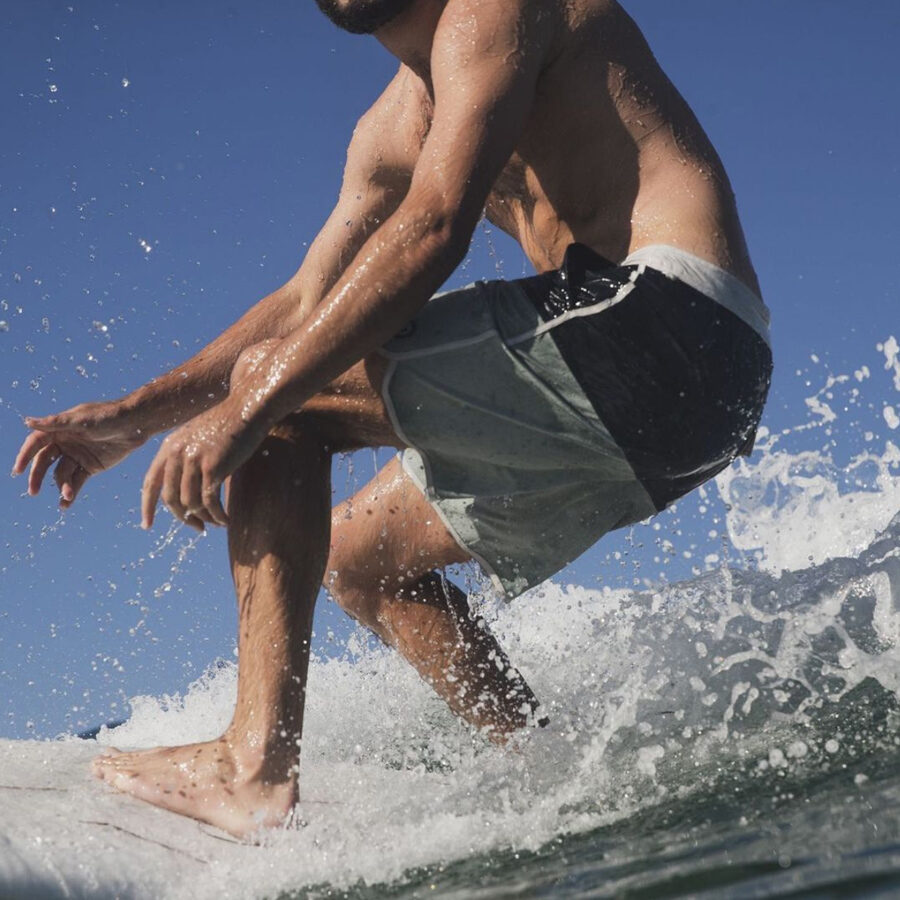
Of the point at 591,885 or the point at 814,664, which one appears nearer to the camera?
the point at 591,885

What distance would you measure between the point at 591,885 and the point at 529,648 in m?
2.05

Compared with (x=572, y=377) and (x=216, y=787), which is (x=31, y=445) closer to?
(x=216, y=787)

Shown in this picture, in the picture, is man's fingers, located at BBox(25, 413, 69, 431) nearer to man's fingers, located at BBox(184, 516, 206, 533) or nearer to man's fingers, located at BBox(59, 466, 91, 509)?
man's fingers, located at BBox(59, 466, 91, 509)

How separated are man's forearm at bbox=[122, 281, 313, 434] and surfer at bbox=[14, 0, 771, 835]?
0.04 ft

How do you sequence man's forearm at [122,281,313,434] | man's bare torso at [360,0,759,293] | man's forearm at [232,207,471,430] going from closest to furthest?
man's forearm at [232,207,471,430]
man's bare torso at [360,0,759,293]
man's forearm at [122,281,313,434]

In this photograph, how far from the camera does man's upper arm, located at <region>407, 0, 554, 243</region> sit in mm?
2477

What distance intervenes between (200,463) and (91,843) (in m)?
0.73

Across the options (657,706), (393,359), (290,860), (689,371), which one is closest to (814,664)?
(657,706)

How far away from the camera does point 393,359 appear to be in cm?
258

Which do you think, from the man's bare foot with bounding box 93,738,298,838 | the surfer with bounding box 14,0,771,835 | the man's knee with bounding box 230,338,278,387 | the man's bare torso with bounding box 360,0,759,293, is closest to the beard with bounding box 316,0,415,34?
the surfer with bounding box 14,0,771,835

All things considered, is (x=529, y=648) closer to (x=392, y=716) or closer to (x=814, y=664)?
(x=392, y=716)

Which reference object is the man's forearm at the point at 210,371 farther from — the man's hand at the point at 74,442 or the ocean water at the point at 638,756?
the ocean water at the point at 638,756

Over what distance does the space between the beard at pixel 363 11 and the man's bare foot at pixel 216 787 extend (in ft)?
5.44

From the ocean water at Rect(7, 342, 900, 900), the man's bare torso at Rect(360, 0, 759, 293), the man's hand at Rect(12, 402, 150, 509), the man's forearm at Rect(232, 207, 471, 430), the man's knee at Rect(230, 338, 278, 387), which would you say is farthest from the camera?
the man's hand at Rect(12, 402, 150, 509)
